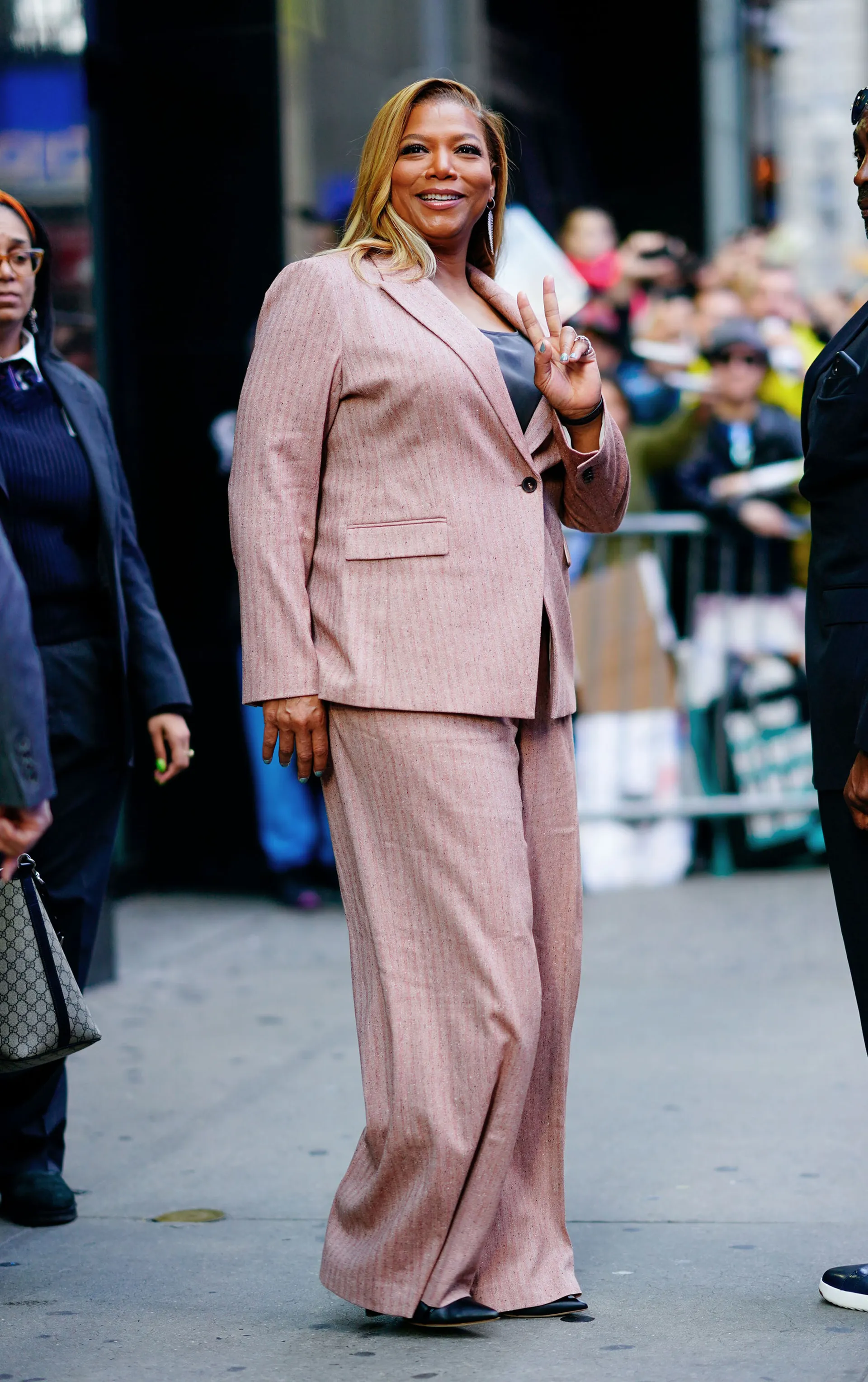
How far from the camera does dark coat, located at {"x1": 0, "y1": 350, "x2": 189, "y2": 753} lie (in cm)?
424

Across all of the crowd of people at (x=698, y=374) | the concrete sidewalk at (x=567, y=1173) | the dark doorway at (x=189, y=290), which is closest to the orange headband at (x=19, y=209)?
the concrete sidewalk at (x=567, y=1173)

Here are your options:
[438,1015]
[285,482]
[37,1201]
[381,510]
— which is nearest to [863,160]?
[381,510]

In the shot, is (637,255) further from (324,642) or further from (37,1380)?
(37,1380)

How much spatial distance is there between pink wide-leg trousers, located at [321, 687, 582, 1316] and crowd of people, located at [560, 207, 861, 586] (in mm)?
4453

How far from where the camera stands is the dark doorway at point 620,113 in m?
13.6

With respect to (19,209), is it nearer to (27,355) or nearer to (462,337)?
(27,355)

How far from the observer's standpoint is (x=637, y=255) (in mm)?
9812

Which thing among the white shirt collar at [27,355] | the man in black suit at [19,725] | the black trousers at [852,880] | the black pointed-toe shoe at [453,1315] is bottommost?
the black pointed-toe shoe at [453,1315]

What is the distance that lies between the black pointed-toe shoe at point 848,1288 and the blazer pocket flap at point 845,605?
45.1 inches

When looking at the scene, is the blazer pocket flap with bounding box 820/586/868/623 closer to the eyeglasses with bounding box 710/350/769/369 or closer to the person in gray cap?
the person in gray cap

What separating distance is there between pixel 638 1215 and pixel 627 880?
3.95 meters

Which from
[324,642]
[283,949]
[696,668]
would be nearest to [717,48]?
[696,668]

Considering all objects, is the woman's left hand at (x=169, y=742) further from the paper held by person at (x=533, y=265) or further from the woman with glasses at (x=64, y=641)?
the paper held by person at (x=533, y=265)

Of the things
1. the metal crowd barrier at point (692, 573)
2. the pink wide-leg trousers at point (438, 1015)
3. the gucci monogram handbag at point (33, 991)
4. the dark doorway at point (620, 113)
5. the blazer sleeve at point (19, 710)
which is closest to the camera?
the blazer sleeve at point (19, 710)
